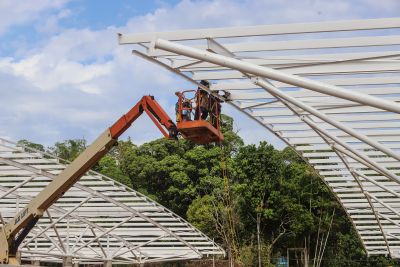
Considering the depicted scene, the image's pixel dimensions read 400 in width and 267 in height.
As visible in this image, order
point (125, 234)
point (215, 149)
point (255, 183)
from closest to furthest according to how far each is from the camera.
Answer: point (125, 234) < point (255, 183) < point (215, 149)

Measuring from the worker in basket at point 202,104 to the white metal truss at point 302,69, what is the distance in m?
0.32

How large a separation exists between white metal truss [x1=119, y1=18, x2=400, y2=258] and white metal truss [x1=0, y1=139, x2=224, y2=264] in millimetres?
9232

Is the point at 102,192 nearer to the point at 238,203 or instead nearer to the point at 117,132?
the point at 117,132

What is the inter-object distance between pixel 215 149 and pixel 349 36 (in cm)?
3962

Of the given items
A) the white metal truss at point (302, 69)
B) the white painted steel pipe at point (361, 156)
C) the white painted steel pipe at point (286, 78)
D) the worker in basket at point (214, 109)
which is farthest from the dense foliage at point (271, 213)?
the white painted steel pipe at point (286, 78)

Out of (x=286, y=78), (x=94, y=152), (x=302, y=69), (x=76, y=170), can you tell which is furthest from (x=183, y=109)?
(x=286, y=78)

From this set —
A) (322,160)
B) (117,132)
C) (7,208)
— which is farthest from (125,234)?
(117,132)

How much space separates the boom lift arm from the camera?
52.6 ft

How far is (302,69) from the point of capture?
50.6ft

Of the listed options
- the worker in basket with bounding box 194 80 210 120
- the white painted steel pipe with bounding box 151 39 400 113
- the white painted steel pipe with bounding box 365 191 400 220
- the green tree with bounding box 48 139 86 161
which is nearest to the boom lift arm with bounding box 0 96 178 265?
the worker in basket with bounding box 194 80 210 120

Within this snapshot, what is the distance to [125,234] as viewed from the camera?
115 ft

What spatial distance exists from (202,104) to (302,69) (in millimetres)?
2433

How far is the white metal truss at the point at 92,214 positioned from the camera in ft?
82.9

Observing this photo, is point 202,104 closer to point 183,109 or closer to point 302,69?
point 183,109
